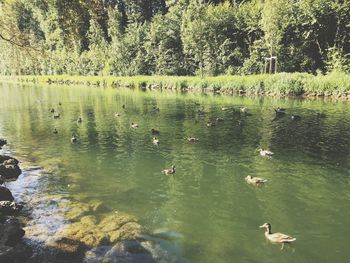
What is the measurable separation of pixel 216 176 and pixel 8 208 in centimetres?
980

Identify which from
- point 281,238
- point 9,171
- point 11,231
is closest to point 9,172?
point 9,171

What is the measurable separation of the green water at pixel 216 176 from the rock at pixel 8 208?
101 inches

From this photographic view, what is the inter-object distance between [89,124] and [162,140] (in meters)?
11.2

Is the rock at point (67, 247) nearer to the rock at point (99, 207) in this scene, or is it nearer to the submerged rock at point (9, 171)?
the rock at point (99, 207)

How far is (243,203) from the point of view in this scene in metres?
16.1

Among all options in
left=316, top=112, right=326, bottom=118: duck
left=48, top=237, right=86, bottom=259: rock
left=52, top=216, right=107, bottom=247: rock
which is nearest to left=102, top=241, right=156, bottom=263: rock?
left=52, top=216, right=107, bottom=247: rock

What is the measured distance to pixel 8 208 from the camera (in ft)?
50.6

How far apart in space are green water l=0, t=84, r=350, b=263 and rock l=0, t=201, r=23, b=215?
2.57m

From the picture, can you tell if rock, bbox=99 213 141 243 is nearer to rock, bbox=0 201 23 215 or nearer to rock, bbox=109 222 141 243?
rock, bbox=109 222 141 243

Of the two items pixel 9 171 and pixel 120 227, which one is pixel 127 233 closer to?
pixel 120 227

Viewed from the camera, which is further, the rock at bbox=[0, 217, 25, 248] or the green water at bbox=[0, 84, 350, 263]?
the green water at bbox=[0, 84, 350, 263]

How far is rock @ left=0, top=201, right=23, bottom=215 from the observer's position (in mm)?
15312

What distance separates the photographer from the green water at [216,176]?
512 inches

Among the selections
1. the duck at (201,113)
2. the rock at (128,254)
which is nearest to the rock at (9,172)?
the rock at (128,254)
